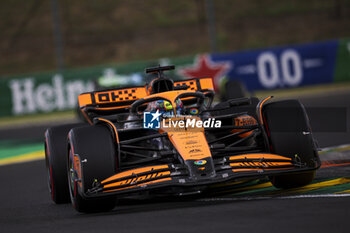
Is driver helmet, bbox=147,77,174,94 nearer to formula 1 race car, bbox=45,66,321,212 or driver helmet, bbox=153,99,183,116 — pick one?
formula 1 race car, bbox=45,66,321,212

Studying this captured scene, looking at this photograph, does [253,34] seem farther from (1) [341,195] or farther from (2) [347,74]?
(1) [341,195]

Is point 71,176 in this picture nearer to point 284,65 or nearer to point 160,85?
point 160,85

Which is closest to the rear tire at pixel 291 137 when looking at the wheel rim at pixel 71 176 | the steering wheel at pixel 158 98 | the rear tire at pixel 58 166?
the steering wheel at pixel 158 98

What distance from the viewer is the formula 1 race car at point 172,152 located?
22.5ft

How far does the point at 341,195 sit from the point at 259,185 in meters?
1.52

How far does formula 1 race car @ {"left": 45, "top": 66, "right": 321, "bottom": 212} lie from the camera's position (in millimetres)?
6859

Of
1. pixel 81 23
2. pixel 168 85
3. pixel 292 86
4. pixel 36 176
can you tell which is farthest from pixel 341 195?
pixel 81 23

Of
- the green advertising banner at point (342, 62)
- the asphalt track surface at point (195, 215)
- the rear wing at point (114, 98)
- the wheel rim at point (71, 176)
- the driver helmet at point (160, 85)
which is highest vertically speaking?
the driver helmet at point (160, 85)

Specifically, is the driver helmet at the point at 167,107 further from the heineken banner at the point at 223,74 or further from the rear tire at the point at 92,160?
the heineken banner at the point at 223,74

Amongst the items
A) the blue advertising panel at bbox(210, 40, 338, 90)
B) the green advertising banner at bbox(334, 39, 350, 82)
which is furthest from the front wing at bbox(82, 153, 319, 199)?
the green advertising banner at bbox(334, 39, 350, 82)

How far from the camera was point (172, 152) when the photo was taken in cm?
729

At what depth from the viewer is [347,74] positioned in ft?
72.9

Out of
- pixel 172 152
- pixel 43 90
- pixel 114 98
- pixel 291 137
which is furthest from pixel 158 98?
pixel 43 90

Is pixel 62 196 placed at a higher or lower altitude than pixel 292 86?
higher
